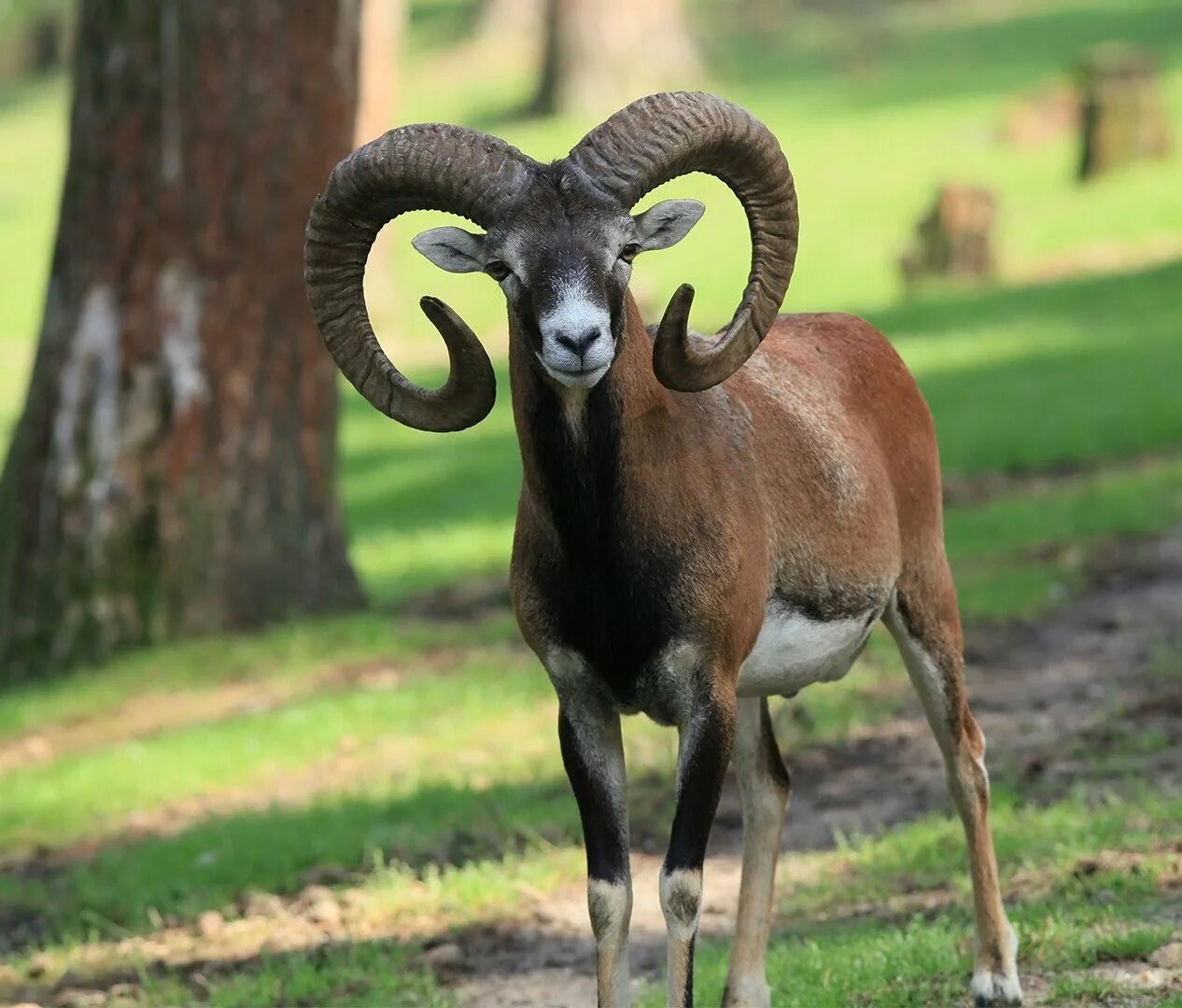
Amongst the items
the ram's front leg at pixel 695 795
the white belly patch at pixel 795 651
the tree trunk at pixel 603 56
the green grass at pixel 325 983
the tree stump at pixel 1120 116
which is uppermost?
the tree trunk at pixel 603 56

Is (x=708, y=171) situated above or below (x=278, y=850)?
above

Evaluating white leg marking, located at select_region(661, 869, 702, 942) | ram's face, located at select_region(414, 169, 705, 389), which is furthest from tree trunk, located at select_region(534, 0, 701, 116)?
white leg marking, located at select_region(661, 869, 702, 942)

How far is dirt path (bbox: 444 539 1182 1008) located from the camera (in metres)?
8.82

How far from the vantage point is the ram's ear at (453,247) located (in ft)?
22.6

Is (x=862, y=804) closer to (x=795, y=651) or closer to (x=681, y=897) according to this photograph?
(x=795, y=651)

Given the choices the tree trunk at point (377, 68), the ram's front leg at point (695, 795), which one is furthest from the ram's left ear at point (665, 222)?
the tree trunk at point (377, 68)

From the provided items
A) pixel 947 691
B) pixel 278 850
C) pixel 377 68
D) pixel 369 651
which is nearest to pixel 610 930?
pixel 947 691

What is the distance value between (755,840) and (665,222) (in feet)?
7.74

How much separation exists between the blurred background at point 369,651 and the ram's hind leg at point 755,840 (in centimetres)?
19

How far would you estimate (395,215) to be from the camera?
7.25m

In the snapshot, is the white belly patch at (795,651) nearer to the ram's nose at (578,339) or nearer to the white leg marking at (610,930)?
the white leg marking at (610,930)

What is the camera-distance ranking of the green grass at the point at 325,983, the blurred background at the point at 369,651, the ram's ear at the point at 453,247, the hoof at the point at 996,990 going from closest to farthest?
the ram's ear at the point at 453,247 < the hoof at the point at 996,990 < the green grass at the point at 325,983 < the blurred background at the point at 369,651

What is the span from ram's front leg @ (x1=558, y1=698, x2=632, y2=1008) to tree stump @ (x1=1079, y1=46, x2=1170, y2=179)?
25961 millimetres

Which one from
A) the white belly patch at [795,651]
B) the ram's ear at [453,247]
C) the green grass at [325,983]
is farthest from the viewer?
the green grass at [325,983]
